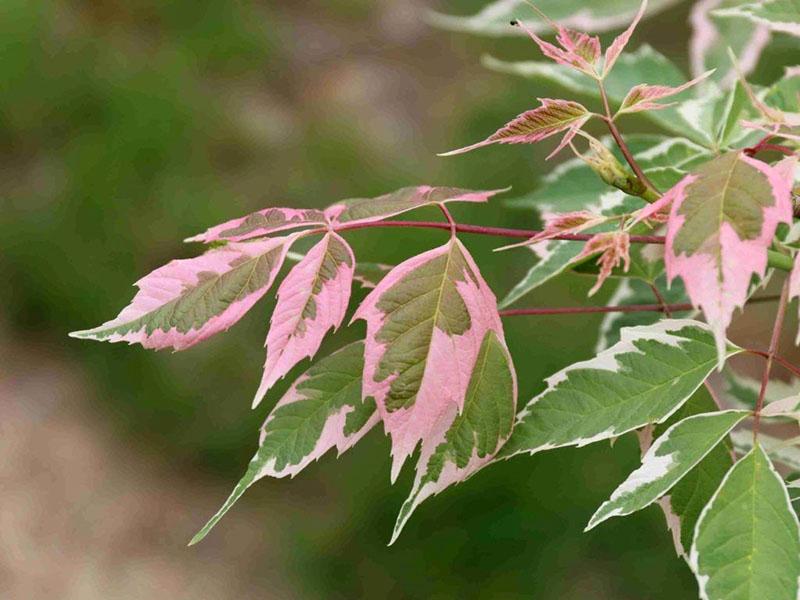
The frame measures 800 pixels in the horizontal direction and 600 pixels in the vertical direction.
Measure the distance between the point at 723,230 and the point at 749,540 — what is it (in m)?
0.14

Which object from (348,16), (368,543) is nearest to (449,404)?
(368,543)

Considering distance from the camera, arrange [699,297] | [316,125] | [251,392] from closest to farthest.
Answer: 1. [699,297]
2. [251,392]
3. [316,125]

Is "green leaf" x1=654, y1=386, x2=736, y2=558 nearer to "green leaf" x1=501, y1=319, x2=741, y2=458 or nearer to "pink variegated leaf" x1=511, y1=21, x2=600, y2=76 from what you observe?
"green leaf" x1=501, y1=319, x2=741, y2=458

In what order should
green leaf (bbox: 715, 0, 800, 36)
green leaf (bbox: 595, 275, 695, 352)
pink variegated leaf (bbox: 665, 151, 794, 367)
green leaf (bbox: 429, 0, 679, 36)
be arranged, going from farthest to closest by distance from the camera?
green leaf (bbox: 429, 0, 679, 36) < green leaf (bbox: 595, 275, 695, 352) < green leaf (bbox: 715, 0, 800, 36) < pink variegated leaf (bbox: 665, 151, 794, 367)

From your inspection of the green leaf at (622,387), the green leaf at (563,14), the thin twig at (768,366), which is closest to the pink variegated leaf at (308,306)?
the green leaf at (622,387)

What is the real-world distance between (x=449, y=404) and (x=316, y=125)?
1.77 m

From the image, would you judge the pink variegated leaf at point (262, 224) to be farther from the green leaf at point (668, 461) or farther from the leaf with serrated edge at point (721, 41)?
the leaf with serrated edge at point (721, 41)

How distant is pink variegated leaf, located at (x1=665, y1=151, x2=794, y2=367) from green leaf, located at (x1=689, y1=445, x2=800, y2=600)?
3.2 inches

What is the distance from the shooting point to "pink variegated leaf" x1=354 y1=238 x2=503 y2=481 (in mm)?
459

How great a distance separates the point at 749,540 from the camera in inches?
16.6

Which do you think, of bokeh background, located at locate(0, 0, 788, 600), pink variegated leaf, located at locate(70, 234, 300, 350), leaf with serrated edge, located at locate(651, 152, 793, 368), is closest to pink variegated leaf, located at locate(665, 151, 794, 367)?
leaf with serrated edge, located at locate(651, 152, 793, 368)

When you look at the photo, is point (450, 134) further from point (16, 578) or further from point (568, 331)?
point (16, 578)

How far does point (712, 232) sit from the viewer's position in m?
0.40

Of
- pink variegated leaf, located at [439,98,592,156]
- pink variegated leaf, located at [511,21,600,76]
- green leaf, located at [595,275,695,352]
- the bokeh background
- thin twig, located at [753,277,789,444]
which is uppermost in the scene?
pink variegated leaf, located at [511,21,600,76]
